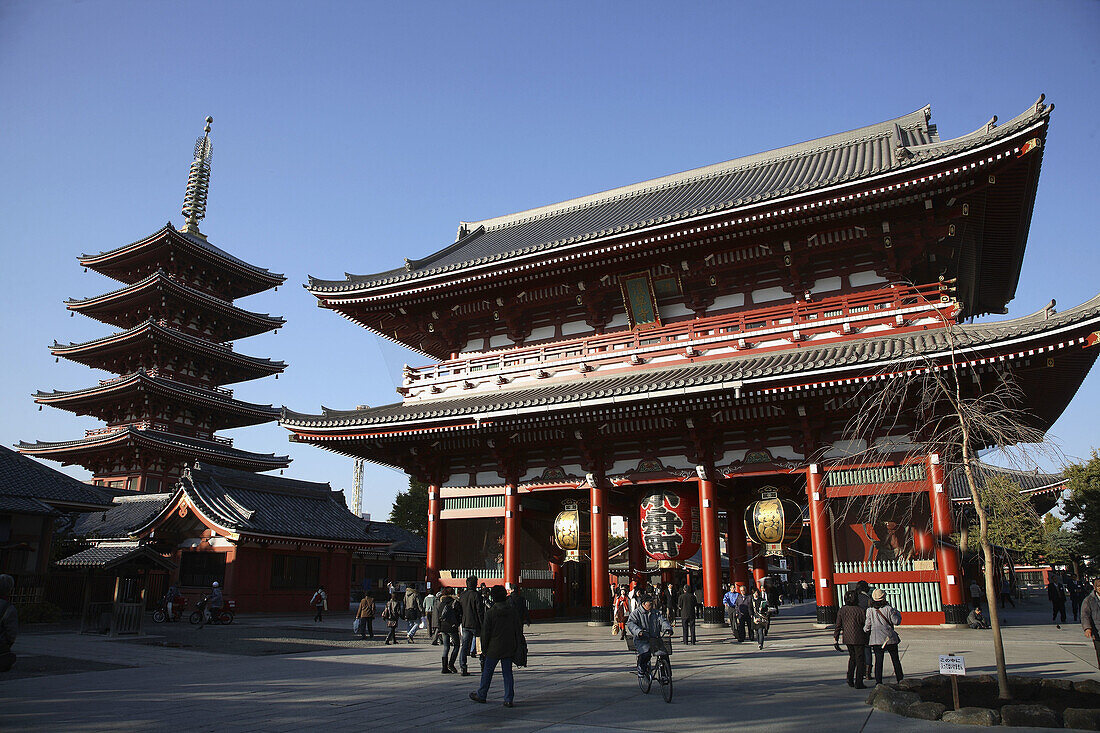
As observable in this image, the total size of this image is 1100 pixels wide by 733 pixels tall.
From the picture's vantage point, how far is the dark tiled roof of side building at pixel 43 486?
2616 centimetres

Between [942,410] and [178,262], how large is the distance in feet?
163

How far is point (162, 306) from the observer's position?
49.4 metres

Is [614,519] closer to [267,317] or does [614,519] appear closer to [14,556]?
[14,556]

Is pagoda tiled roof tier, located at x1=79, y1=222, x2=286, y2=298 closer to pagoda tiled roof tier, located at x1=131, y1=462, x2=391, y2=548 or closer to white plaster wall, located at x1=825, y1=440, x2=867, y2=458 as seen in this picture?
pagoda tiled roof tier, located at x1=131, y1=462, x2=391, y2=548

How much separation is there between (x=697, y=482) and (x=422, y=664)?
10.0 m

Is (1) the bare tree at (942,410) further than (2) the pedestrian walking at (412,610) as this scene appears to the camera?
No

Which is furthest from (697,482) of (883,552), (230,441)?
(230,441)

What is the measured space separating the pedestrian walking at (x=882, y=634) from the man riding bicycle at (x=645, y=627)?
3.10m

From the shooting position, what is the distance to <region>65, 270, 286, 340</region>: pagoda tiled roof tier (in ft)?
158

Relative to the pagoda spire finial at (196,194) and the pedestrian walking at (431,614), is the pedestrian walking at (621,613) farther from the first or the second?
the pagoda spire finial at (196,194)

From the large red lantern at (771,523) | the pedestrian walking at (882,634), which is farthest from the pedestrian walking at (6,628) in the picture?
the large red lantern at (771,523)

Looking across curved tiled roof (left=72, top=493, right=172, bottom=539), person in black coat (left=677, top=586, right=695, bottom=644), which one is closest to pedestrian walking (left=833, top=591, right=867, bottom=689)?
person in black coat (left=677, top=586, right=695, bottom=644)

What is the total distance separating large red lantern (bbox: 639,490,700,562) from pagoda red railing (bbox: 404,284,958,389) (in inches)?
175

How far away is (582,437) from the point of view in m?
21.6
